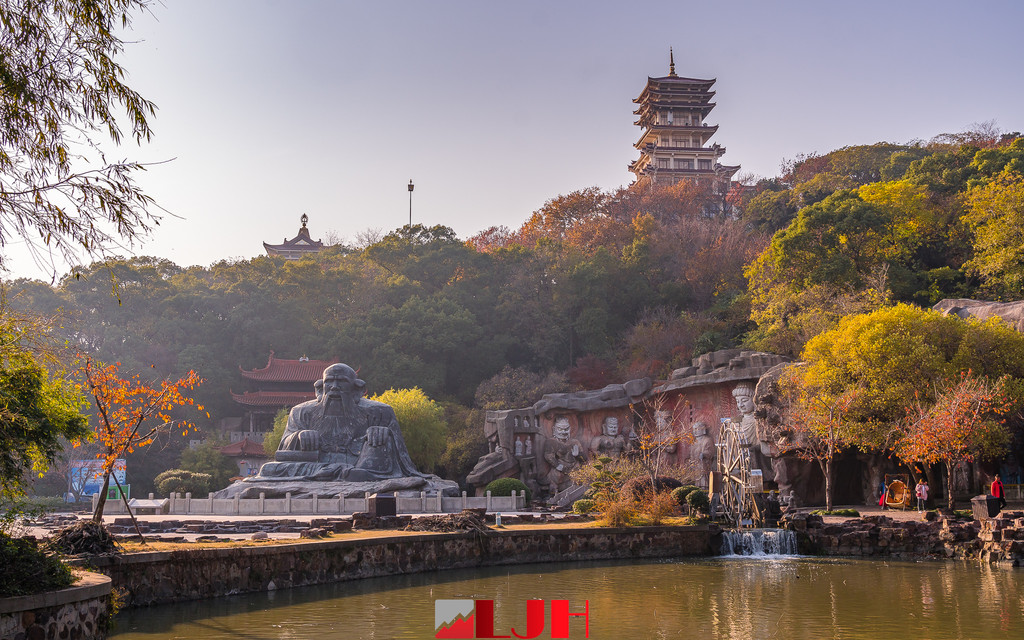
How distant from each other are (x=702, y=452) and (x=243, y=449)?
21494 mm

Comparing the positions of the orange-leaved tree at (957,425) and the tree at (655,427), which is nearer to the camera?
the orange-leaved tree at (957,425)

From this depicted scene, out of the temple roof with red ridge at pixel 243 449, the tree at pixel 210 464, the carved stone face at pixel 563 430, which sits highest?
the carved stone face at pixel 563 430

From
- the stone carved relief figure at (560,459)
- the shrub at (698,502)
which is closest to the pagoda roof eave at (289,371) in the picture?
the stone carved relief figure at (560,459)

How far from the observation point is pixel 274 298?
50812 mm

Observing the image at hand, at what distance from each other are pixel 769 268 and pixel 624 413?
887 cm

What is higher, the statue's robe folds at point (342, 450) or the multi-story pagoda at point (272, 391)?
the multi-story pagoda at point (272, 391)

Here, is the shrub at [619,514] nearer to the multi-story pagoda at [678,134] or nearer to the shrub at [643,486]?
the shrub at [643,486]

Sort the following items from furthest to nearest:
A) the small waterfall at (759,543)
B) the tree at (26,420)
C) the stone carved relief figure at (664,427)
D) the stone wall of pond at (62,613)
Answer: the stone carved relief figure at (664,427) → the small waterfall at (759,543) → the tree at (26,420) → the stone wall of pond at (62,613)

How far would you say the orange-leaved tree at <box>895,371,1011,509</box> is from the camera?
2214cm

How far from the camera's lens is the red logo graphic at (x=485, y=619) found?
35.2 ft

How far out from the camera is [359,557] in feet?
52.0

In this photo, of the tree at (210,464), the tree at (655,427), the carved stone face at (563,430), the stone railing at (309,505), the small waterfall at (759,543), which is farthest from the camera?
the tree at (210,464)

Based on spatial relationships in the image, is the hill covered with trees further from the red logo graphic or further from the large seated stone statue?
the red logo graphic

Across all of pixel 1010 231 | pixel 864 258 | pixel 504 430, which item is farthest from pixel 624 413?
pixel 1010 231
